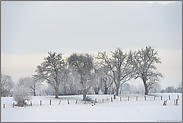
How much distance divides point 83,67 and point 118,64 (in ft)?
34.7

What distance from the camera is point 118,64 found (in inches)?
1927

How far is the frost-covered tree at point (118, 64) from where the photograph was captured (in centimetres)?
4853

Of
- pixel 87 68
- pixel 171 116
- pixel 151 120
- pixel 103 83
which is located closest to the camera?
pixel 151 120

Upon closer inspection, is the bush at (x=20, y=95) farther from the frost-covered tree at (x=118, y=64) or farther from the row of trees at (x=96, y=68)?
the frost-covered tree at (x=118, y=64)

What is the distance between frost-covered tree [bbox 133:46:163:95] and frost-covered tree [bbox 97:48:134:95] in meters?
2.01

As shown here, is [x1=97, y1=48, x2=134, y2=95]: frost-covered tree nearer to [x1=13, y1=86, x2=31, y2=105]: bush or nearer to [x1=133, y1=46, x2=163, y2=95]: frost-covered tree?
[x1=133, y1=46, x2=163, y2=95]: frost-covered tree

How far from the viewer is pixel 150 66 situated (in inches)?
1983

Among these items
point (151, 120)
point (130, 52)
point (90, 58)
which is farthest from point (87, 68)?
point (151, 120)

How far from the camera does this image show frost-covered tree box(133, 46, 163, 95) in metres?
49.1

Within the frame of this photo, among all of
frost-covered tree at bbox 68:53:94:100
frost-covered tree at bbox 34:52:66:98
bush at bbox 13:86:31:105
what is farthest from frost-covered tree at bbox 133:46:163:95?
bush at bbox 13:86:31:105

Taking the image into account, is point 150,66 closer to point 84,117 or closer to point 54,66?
point 54,66

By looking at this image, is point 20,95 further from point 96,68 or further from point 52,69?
point 96,68

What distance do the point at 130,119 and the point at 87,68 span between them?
24563 mm

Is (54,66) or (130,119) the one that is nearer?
(130,119)
